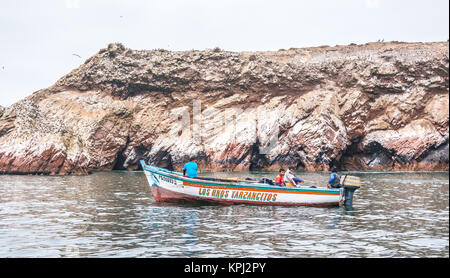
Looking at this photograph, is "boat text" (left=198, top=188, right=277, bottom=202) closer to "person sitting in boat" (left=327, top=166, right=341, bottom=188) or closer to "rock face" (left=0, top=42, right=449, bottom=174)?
"person sitting in boat" (left=327, top=166, right=341, bottom=188)

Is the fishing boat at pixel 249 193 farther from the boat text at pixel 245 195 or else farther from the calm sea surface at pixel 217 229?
the calm sea surface at pixel 217 229

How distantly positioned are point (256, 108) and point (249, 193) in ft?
143

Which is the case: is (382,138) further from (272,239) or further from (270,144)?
(272,239)

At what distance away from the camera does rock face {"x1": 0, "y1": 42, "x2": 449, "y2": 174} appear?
5978cm

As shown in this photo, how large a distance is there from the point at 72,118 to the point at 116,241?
180 ft

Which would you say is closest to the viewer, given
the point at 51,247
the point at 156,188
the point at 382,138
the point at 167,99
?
the point at 51,247

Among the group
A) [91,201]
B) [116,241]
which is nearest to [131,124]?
[91,201]

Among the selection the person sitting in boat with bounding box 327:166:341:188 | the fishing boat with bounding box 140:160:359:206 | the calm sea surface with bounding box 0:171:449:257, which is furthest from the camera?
the person sitting in boat with bounding box 327:166:341:188

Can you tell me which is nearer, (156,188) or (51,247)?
(51,247)

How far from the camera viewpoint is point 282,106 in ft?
211

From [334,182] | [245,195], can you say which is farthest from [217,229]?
[334,182]

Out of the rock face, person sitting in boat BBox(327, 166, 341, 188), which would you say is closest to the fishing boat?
person sitting in boat BBox(327, 166, 341, 188)

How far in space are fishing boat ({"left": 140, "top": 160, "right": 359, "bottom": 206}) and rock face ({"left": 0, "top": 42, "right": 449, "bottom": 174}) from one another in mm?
34189

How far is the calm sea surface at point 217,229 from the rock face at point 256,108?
114 feet
